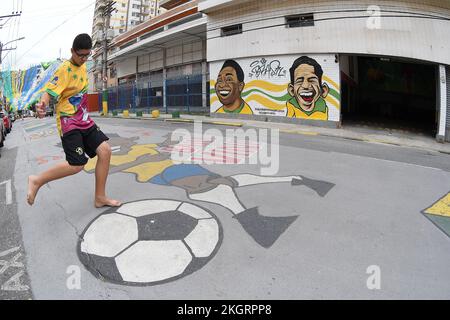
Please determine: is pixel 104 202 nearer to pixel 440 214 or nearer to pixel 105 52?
pixel 440 214

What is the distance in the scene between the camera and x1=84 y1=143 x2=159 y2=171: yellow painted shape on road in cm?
621

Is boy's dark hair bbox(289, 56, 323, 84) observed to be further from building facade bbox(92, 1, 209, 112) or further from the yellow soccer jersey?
the yellow soccer jersey

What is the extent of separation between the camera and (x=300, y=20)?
14.3 m

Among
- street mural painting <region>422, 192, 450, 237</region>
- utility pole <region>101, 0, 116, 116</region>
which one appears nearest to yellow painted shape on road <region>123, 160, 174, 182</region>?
street mural painting <region>422, 192, 450, 237</region>

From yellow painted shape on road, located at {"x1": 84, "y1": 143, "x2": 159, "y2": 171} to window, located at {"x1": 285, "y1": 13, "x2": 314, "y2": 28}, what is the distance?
33.2 feet

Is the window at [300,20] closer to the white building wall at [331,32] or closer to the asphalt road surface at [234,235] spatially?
the white building wall at [331,32]

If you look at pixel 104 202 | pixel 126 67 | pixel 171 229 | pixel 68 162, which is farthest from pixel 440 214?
pixel 126 67

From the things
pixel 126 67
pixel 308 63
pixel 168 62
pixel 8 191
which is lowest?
pixel 8 191

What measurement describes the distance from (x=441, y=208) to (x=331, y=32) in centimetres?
1131

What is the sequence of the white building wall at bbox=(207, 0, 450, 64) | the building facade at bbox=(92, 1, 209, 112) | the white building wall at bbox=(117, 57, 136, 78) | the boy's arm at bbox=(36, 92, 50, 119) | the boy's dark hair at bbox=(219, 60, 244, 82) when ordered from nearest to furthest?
the boy's arm at bbox=(36, 92, 50, 119) → the white building wall at bbox=(207, 0, 450, 64) → the boy's dark hair at bbox=(219, 60, 244, 82) → the building facade at bbox=(92, 1, 209, 112) → the white building wall at bbox=(117, 57, 136, 78)

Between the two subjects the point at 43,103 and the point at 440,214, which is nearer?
the point at 43,103

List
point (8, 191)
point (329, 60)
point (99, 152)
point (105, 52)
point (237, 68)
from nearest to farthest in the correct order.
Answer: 1. point (99, 152)
2. point (8, 191)
3. point (329, 60)
4. point (237, 68)
5. point (105, 52)

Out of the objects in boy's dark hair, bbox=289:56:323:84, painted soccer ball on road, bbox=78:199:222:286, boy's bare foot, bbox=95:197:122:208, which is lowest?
painted soccer ball on road, bbox=78:199:222:286
